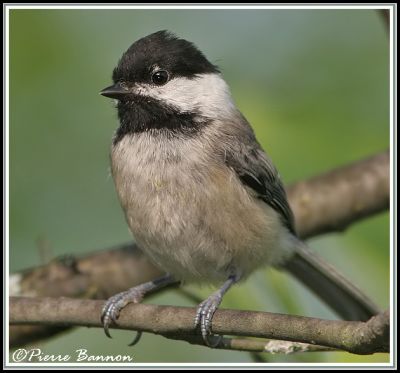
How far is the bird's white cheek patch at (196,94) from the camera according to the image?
3.24m

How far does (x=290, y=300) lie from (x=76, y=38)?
191 centimetres

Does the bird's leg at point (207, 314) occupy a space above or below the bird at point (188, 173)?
below

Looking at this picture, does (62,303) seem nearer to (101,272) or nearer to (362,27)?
(101,272)

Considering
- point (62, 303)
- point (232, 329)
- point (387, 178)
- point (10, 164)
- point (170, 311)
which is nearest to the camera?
point (232, 329)

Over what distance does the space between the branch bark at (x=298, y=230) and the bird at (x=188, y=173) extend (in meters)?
0.43

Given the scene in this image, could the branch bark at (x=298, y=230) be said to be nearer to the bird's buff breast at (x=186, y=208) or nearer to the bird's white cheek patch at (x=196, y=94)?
the bird's buff breast at (x=186, y=208)

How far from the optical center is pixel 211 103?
3350 mm

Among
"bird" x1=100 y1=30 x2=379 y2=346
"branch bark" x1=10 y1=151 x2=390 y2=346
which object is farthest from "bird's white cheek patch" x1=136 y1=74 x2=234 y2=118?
"branch bark" x1=10 y1=151 x2=390 y2=346

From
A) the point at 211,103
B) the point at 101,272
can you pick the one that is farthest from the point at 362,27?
the point at 101,272

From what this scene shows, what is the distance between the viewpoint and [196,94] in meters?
3.30

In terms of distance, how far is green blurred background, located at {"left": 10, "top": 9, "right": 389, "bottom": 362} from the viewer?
3428 millimetres

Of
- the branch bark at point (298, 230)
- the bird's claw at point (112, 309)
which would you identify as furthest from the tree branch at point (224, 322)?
the branch bark at point (298, 230)

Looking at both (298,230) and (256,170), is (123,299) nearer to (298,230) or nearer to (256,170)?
(256,170)

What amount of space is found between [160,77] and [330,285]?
151 cm
